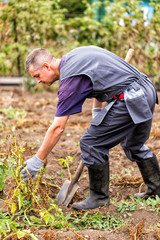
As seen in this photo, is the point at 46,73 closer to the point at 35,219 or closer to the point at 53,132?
the point at 53,132

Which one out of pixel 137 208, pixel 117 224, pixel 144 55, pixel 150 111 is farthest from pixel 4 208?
pixel 144 55

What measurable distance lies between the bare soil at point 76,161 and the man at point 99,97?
1.60ft

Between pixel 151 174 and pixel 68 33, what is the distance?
6154mm

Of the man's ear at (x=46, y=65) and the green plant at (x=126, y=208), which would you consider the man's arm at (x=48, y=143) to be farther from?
the green plant at (x=126, y=208)

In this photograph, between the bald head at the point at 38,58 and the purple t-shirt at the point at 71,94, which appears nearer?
the purple t-shirt at the point at 71,94

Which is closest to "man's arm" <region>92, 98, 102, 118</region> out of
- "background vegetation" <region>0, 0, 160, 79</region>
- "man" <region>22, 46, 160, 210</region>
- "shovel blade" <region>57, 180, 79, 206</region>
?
"man" <region>22, 46, 160, 210</region>

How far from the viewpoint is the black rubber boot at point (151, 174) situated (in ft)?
10.7

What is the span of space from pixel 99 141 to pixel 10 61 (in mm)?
6069

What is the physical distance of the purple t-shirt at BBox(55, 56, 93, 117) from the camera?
8.79ft

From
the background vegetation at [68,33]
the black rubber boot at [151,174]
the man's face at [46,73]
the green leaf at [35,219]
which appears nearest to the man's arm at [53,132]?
the man's face at [46,73]

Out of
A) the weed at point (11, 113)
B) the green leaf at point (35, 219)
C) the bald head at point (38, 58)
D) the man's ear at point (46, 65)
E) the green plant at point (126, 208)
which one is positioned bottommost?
the weed at point (11, 113)

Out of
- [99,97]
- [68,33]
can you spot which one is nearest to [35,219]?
[99,97]

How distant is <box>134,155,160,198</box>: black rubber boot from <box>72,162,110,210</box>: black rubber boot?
0.40 m

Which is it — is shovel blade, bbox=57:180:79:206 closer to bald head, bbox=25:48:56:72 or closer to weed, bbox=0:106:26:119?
bald head, bbox=25:48:56:72
